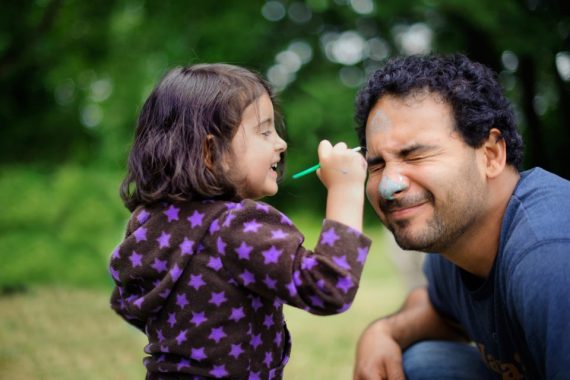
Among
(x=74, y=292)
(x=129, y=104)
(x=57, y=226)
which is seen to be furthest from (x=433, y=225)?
(x=129, y=104)

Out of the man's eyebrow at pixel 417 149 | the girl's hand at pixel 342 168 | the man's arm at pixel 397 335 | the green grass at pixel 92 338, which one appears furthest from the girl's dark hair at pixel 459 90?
the green grass at pixel 92 338

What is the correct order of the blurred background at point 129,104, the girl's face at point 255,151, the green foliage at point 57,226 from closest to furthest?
the girl's face at point 255,151, the blurred background at point 129,104, the green foliage at point 57,226

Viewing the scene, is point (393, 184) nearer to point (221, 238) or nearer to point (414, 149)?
point (414, 149)

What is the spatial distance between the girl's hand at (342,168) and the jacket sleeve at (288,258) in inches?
5.7

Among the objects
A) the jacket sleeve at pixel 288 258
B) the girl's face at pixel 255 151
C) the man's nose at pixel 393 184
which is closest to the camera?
the jacket sleeve at pixel 288 258

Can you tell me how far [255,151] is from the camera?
65.1 inches

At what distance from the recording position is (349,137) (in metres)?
5.93

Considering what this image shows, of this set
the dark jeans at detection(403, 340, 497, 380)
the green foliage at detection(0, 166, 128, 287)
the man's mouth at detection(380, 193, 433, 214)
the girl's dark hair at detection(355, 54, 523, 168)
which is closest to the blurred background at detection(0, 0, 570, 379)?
the green foliage at detection(0, 166, 128, 287)

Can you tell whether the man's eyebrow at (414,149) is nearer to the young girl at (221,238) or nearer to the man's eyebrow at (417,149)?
the man's eyebrow at (417,149)

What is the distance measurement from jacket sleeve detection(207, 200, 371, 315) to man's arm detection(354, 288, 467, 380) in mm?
871

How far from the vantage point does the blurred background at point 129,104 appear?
3.89 metres

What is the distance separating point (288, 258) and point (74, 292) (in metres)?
4.80

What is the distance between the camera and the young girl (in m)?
1.45

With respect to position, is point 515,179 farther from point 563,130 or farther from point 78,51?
point 78,51
